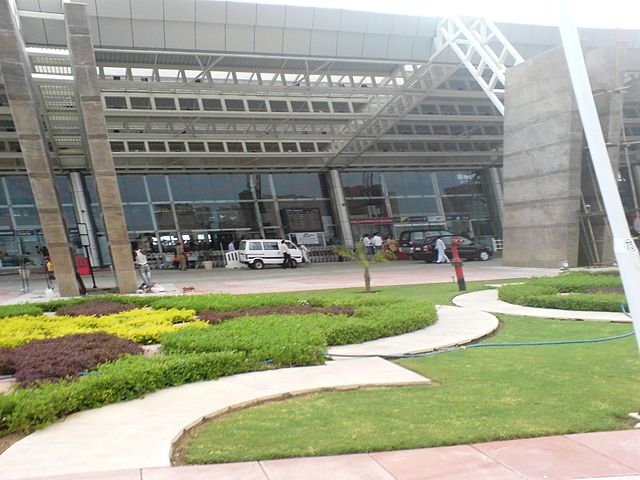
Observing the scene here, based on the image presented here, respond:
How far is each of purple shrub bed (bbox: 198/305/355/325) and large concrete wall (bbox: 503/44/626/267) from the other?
40.6ft

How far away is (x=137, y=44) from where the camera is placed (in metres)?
22.5

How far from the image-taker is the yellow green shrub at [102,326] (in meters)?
8.62

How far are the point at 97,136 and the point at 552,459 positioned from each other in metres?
17.4

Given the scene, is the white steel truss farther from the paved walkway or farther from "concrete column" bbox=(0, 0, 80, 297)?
the paved walkway

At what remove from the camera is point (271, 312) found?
1093 cm

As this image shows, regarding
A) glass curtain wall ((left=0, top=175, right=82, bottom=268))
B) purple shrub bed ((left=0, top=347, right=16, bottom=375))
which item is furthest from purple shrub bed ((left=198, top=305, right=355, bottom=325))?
glass curtain wall ((left=0, top=175, right=82, bottom=268))

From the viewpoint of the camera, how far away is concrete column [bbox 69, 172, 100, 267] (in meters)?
35.1

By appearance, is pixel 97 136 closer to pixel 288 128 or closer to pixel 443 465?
pixel 443 465

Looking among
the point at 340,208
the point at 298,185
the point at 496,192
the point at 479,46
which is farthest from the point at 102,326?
the point at 496,192

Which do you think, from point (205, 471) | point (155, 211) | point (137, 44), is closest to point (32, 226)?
point (155, 211)

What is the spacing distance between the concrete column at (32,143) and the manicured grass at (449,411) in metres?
15.1

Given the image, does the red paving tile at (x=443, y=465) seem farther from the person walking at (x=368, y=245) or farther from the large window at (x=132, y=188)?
the large window at (x=132, y=188)

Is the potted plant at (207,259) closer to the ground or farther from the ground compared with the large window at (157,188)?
closer to the ground

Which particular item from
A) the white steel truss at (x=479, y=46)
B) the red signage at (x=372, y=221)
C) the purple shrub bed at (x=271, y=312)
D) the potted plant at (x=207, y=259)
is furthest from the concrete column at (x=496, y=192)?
the purple shrub bed at (x=271, y=312)
